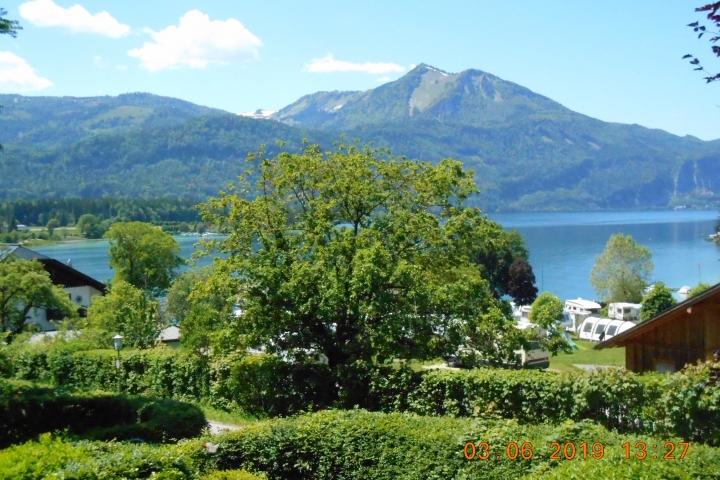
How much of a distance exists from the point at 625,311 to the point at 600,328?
21.4 feet

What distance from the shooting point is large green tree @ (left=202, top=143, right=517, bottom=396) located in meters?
15.5

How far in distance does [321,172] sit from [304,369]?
517 cm

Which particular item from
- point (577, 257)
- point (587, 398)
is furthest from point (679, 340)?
point (577, 257)

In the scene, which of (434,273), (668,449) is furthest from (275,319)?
(668,449)

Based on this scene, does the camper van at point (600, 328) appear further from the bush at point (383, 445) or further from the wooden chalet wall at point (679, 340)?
the bush at point (383, 445)

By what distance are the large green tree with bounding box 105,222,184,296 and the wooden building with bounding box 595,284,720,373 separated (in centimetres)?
4141

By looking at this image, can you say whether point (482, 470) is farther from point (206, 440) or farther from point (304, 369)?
point (304, 369)

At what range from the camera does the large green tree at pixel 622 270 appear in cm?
6028

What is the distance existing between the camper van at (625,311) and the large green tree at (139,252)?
34410 mm

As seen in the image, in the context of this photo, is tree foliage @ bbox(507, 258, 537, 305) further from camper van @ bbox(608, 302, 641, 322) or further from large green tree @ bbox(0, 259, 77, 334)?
large green tree @ bbox(0, 259, 77, 334)

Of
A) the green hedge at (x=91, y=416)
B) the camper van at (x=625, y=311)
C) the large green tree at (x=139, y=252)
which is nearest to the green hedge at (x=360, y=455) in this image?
the green hedge at (x=91, y=416)
